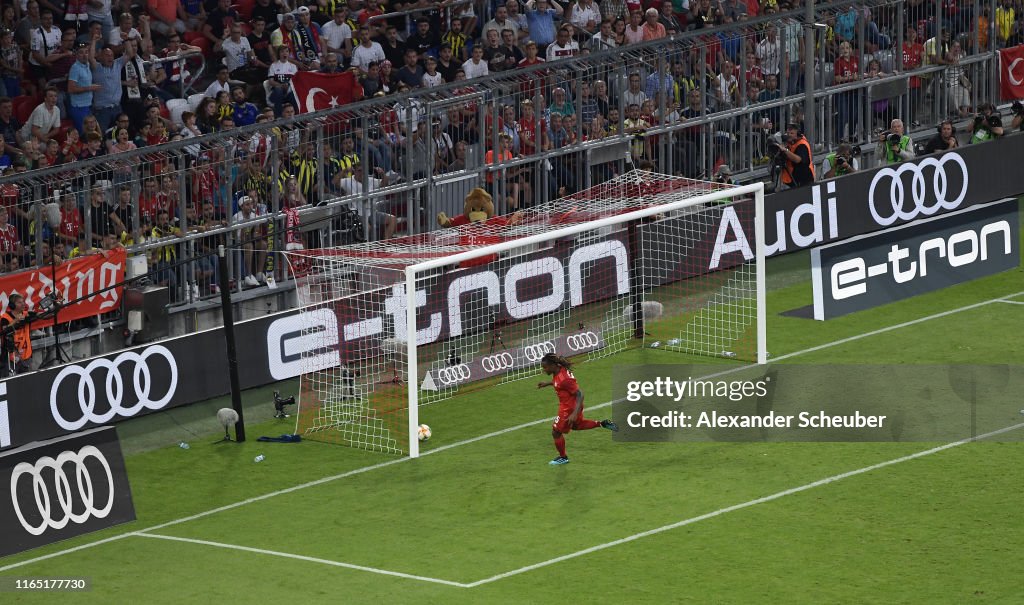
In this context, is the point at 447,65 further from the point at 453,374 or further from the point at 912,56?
the point at 912,56

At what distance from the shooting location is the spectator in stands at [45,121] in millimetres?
25594

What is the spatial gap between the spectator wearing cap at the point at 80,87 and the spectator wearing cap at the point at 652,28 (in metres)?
9.32

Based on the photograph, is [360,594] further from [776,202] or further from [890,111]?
[890,111]

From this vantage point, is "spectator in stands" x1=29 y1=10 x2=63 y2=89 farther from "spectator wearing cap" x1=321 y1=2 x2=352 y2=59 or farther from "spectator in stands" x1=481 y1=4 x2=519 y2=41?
"spectator in stands" x1=481 y1=4 x2=519 y2=41

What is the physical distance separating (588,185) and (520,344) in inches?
189

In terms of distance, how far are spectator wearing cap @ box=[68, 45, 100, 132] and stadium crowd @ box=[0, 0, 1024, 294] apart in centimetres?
2

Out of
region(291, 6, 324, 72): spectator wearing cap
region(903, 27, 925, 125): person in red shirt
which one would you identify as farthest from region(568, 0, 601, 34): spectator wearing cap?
region(903, 27, 925, 125): person in red shirt

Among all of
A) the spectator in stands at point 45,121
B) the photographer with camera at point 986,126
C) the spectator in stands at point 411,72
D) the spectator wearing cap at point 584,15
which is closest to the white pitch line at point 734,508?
the photographer with camera at point 986,126

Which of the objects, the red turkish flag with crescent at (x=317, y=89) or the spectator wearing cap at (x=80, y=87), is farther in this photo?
the red turkish flag with crescent at (x=317, y=89)

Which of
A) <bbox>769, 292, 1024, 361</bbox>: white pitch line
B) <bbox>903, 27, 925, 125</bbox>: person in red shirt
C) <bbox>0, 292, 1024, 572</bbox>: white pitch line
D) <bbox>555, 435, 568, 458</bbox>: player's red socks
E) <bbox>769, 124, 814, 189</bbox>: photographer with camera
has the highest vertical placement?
<bbox>903, 27, 925, 125</bbox>: person in red shirt

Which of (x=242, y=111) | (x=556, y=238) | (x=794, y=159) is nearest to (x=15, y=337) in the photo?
(x=242, y=111)

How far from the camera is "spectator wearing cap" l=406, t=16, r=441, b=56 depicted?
2983 cm

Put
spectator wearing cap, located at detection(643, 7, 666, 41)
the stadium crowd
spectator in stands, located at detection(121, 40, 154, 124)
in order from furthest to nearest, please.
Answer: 1. spectator wearing cap, located at detection(643, 7, 666, 41)
2. spectator in stands, located at detection(121, 40, 154, 124)
3. the stadium crowd

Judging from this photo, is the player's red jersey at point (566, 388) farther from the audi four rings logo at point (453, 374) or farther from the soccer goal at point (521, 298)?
the audi four rings logo at point (453, 374)
